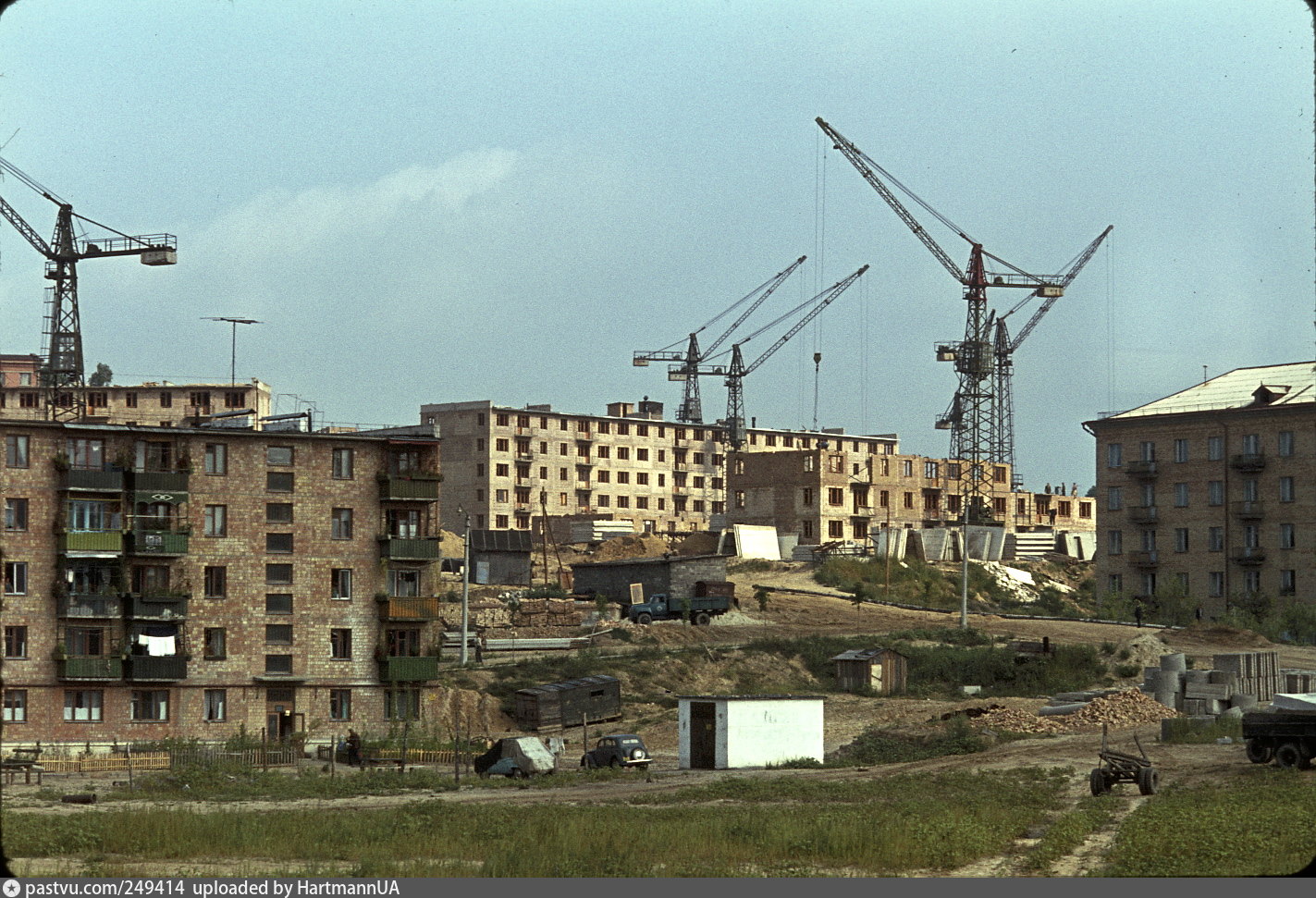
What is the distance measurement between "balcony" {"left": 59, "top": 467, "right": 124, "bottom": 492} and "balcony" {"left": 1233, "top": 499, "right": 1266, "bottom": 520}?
69416mm

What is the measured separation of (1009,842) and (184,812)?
21.6 meters

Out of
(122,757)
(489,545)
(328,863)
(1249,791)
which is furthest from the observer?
(489,545)

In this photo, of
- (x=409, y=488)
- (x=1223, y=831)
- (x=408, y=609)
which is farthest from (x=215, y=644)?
(x=1223, y=831)

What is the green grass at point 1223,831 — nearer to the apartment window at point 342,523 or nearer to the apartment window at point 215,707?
the apartment window at point 342,523

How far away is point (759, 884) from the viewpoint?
3306 centimetres

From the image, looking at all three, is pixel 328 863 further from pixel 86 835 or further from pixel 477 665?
pixel 477 665

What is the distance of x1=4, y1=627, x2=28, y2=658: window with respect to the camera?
70.5m

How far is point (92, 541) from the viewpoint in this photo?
7262 centimetres

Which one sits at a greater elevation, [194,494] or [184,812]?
[194,494]

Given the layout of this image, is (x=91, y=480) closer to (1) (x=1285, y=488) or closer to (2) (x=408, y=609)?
(2) (x=408, y=609)

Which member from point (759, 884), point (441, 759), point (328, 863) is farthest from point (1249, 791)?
point (441, 759)

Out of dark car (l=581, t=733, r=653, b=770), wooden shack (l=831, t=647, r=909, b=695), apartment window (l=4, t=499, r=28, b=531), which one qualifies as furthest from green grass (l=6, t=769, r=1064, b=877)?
wooden shack (l=831, t=647, r=909, b=695)

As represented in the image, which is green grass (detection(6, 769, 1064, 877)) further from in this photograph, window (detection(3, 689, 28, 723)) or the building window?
the building window

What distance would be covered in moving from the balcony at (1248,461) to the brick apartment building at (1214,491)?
7 cm
